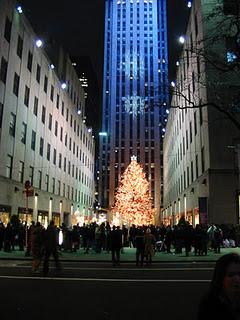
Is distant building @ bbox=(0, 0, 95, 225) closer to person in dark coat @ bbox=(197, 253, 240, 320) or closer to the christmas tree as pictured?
the christmas tree

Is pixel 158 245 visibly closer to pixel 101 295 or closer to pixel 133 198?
pixel 101 295

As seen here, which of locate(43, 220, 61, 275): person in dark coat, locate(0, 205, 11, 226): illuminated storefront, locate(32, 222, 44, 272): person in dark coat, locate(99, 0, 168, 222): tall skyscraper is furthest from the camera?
locate(99, 0, 168, 222): tall skyscraper

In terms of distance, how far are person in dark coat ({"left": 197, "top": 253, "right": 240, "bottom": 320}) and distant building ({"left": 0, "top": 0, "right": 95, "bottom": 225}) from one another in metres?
23.8

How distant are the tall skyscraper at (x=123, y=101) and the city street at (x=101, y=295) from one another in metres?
130

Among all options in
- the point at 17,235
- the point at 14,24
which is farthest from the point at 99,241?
the point at 14,24

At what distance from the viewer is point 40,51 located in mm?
45719

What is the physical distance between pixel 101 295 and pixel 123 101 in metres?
139

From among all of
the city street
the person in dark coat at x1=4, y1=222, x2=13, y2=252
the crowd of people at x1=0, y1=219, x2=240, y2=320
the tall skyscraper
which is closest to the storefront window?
the crowd of people at x1=0, y1=219, x2=240, y2=320

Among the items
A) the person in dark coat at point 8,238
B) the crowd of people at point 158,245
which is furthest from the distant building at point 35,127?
the crowd of people at point 158,245

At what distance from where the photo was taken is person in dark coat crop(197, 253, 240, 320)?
109 inches

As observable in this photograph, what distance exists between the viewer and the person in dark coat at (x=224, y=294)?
277 cm

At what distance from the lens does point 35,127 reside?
43531 mm

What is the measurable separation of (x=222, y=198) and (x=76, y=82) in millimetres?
43101

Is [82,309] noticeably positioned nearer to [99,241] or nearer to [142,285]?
[142,285]
